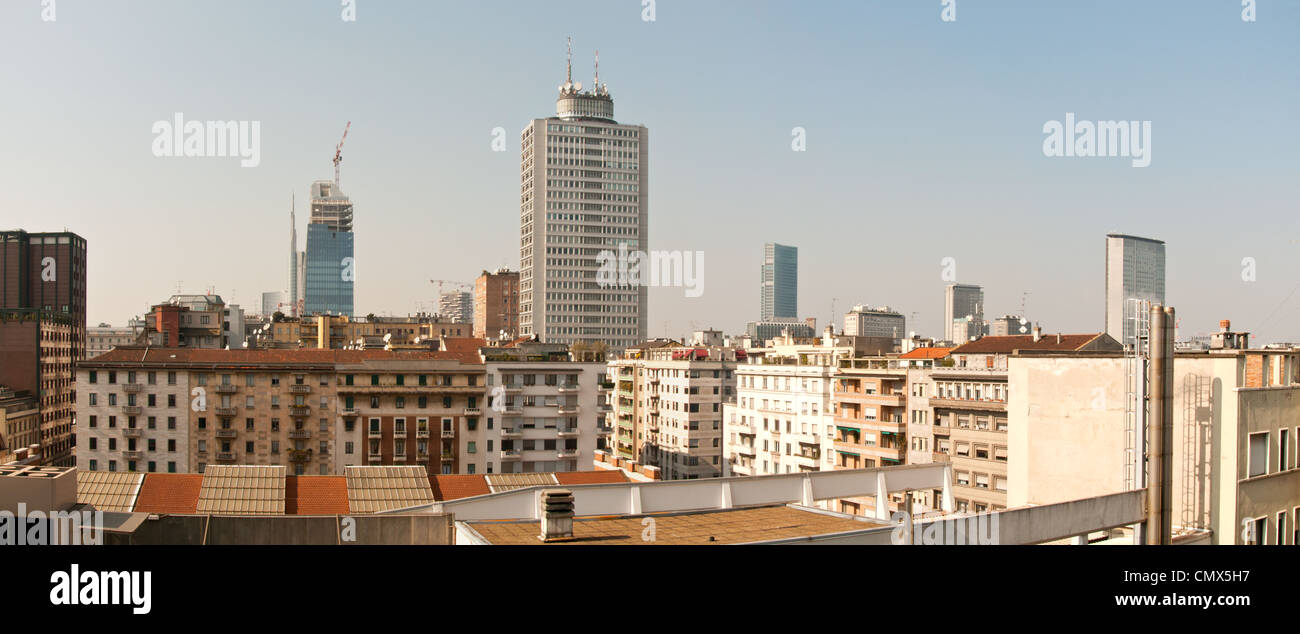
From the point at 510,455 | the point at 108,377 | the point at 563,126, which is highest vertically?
the point at 563,126

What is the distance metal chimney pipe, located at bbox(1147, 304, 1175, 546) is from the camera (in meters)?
10.1

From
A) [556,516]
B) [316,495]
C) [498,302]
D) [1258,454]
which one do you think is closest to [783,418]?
[316,495]

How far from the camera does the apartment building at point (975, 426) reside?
40.2m

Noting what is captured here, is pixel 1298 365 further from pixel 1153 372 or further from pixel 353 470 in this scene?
pixel 353 470

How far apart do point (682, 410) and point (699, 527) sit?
57.7 m

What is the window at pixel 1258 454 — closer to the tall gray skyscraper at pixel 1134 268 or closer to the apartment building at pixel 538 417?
the apartment building at pixel 538 417

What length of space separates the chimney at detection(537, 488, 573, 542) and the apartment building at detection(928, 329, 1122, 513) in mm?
33938

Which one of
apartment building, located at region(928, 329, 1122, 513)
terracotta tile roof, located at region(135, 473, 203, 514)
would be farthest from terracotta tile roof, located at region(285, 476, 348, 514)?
apartment building, located at region(928, 329, 1122, 513)

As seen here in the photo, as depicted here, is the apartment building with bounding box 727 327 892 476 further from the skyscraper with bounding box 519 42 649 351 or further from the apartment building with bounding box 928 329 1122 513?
the skyscraper with bounding box 519 42 649 351

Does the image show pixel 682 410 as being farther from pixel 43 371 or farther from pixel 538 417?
pixel 43 371

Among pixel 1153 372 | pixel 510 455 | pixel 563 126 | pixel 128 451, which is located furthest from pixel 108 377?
pixel 563 126

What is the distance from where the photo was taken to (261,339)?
84438mm
